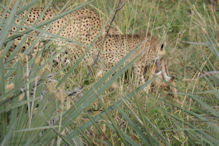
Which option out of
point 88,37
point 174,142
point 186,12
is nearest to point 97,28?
point 88,37

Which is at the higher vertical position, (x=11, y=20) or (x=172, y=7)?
(x=11, y=20)

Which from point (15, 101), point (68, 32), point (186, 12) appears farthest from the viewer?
point (186, 12)

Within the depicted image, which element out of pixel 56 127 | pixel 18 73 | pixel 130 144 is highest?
pixel 18 73

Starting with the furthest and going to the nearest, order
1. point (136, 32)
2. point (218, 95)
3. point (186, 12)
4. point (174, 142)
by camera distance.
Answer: point (186, 12) < point (136, 32) < point (174, 142) < point (218, 95)

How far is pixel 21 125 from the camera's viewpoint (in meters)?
1.15

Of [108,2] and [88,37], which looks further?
[88,37]

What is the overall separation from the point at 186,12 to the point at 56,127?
4301 millimetres

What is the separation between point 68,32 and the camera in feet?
14.3

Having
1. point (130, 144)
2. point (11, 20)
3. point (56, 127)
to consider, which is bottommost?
point (130, 144)

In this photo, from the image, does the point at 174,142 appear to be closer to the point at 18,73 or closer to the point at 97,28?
the point at 18,73

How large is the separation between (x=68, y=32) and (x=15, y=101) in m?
3.24

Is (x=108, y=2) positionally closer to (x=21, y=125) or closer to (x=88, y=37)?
(x=88, y=37)

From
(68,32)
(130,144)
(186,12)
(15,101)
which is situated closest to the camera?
(15,101)

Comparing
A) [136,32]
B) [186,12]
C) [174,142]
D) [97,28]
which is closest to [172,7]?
[186,12]
